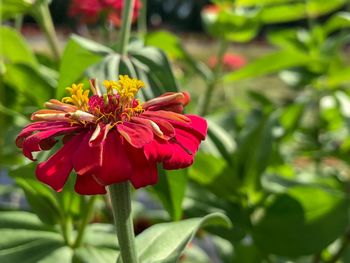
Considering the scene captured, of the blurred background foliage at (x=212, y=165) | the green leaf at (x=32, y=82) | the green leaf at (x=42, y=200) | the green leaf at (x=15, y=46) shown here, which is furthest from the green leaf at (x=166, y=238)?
the green leaf at (x=15, y=46)

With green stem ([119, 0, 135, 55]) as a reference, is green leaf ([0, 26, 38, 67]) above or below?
below

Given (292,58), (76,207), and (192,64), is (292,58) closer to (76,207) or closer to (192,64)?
(192,64)

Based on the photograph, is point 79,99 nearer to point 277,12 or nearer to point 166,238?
point 166,238

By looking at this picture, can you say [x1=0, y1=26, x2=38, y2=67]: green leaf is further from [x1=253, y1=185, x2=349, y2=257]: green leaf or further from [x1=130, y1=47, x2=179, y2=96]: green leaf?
[x1=253, y1=185, x2=349, y2=257]: green leaf

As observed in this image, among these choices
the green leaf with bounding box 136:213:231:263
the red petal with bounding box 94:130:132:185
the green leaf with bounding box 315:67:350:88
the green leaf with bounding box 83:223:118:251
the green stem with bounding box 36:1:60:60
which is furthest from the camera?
the green leaf with bounding box 315:67:350:88

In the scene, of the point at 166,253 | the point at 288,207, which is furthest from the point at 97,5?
the point at 166,253

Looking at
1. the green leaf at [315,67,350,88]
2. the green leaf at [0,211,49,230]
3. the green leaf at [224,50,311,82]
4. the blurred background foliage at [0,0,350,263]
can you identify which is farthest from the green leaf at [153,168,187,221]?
the green leaf at [315,67,350,88]

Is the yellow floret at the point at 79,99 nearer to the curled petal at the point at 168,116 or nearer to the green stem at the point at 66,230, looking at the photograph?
the curled petal at the point at 168,116
